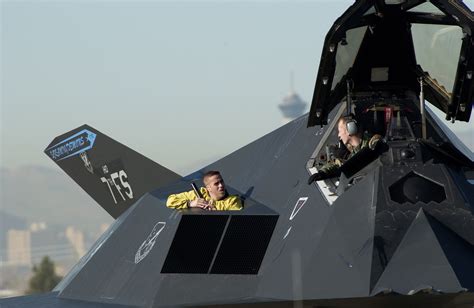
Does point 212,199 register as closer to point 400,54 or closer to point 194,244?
point 194,244

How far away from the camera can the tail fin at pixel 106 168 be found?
2639 centimetres

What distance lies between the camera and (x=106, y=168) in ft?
89.6

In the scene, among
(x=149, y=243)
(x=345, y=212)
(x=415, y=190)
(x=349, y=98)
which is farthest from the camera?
(x=349, y=98)

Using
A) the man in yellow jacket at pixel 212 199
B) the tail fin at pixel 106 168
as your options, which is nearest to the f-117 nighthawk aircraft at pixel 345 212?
the man in yellow jacket at pixel 212 199

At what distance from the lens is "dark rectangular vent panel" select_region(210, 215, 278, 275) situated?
18.0m

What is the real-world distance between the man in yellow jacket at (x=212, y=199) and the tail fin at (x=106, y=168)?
595 centimetres

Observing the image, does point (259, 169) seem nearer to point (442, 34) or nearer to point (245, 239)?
point (245, 239)

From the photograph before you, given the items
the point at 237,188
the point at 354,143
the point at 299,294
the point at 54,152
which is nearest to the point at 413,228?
the point at 299,294

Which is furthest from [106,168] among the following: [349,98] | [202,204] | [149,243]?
[349,98]

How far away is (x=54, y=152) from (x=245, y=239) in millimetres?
10879

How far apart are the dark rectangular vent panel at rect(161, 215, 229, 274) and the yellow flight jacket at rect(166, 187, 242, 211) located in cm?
80

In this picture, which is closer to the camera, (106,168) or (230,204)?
(230,204)

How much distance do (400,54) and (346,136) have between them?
1.77 metres

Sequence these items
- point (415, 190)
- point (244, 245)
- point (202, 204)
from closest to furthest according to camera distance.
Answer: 1. point (415, 190)
2. point (244, 245)
3. point (202, 204)
